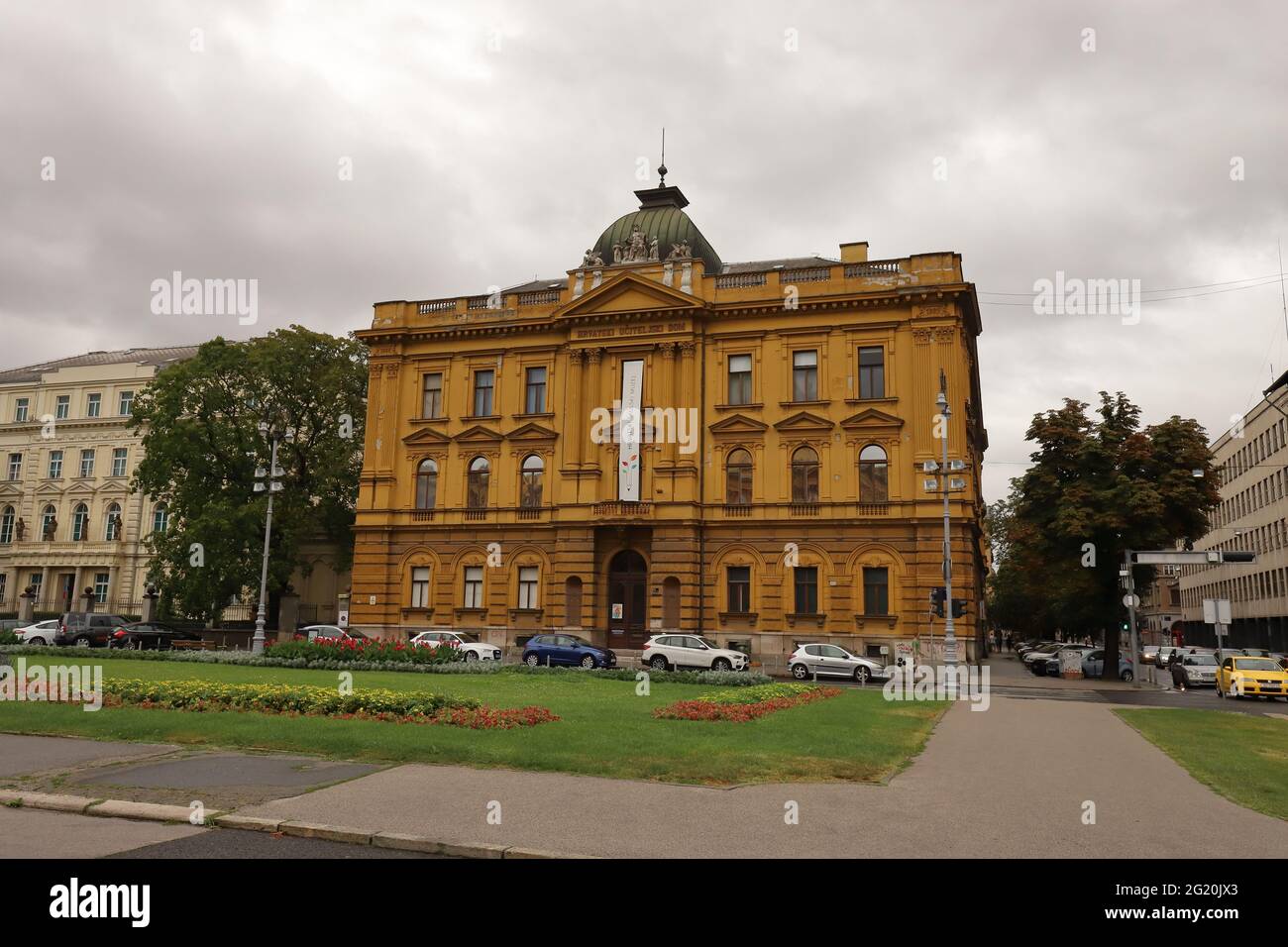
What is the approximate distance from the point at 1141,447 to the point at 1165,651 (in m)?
27.8

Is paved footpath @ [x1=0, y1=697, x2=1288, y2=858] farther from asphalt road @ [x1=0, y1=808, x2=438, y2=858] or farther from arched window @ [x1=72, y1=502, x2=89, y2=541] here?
arched window @ [x1=72, y1=502, x2=89, y2=541]

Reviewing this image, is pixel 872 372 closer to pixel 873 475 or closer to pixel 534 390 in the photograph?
pixel 873 475

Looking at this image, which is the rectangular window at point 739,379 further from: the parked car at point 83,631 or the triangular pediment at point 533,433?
the parked car at point 83,631

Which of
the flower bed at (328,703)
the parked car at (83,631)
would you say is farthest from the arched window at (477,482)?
the flower bed at (328,703)

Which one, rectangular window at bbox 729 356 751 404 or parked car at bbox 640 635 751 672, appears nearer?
parked car at bbox 640 635 751 672

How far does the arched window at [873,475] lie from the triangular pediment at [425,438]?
798 inches

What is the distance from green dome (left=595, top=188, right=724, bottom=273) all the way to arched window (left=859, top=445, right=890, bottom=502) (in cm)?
1392

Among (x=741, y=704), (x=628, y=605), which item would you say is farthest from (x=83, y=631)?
(x=741, y=704)

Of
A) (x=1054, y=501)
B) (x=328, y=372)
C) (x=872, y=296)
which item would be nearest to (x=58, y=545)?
(x=328, y=372)

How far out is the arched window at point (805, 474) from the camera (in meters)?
41.8

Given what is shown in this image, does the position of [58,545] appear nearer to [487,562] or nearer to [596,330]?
[487,562]

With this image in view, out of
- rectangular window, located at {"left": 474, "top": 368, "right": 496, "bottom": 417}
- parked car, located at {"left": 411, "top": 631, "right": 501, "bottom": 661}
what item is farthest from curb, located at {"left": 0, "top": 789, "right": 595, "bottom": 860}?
rectangular window, located at {"left": 474, "top": 368, "right": 496, "bottom": 417}

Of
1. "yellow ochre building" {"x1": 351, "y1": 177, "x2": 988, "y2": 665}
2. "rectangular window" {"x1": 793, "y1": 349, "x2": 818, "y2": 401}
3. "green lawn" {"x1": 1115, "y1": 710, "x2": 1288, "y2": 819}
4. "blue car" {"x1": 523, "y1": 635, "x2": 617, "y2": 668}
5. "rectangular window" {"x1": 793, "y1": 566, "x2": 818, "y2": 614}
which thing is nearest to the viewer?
"green lawn" {"x1": 1115, "y1": 710, "x2": 1288, "y2": 819}

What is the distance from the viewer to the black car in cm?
4069
